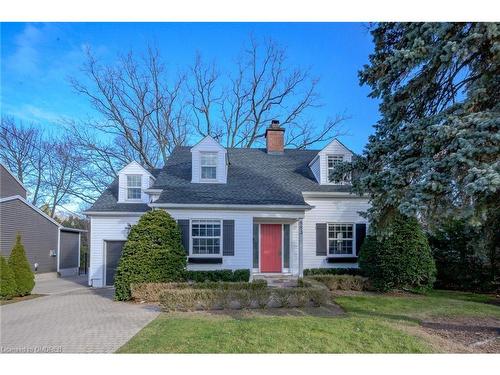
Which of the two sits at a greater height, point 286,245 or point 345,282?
point 286,245

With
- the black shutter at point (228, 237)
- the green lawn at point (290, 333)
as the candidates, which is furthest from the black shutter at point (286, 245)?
the green lawn at point (290, 333)

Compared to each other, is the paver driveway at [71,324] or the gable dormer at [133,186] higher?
the gable dormer at [133,186]

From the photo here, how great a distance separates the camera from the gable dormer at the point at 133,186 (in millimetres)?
15992

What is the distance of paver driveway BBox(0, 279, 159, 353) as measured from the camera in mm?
6117

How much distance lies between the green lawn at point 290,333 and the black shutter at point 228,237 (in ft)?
13.9

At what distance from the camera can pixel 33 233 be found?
19375mm

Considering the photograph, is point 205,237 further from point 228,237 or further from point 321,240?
point 321,240

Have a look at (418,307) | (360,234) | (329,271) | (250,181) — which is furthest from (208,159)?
(418,307)

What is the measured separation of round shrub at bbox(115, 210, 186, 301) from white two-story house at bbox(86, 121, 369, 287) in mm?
1084

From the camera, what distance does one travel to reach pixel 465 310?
29.0ft

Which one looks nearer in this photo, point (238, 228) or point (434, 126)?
point (434, 126)

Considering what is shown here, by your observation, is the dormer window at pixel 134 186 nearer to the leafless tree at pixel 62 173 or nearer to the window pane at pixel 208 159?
the window pane at pixel 208 159

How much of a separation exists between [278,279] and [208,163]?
5.71 metres

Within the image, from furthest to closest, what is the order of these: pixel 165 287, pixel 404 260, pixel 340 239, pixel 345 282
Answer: pixel 340 239
pixel 345 282
pixel 404 260
pixel 165 287
